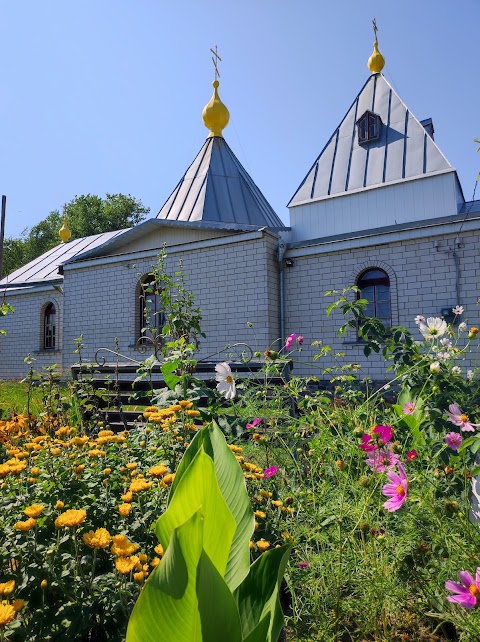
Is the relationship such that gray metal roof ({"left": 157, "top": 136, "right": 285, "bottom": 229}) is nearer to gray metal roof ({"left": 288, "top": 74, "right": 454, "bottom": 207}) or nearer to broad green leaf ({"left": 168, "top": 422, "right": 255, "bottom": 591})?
gray metal roof ({"left": 288, "top": 74, "right": 454, "bottom": 207})

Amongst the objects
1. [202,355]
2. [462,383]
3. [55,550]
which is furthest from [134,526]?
[202,355]

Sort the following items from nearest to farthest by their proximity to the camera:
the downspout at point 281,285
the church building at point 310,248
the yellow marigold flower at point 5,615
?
the yellow marigold flower at point 5,615
the church building at point 310,248
the downspout at point 281,285

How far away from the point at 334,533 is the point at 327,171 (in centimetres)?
1159

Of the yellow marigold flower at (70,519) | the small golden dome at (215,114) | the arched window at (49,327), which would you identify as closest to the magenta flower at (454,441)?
the yellow marigold flower at (70,519)

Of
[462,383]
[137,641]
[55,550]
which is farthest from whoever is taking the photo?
[462,383]

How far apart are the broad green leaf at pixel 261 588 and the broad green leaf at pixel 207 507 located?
9 centimetres

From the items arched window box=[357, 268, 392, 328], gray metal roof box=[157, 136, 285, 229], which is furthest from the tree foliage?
arched window box=[357, 268, 392, 328]

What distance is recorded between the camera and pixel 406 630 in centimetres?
149

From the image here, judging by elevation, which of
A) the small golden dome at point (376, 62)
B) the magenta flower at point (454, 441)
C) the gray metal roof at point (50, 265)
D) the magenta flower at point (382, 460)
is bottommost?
the magenta flower at point (382, 460)

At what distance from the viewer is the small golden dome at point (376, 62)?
1282 cm

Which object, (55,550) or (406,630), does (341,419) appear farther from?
(55,550)

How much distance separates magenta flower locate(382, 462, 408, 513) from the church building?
246 inches

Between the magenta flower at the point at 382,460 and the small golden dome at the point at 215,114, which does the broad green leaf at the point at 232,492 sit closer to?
the magenta flower at the point at 382,460

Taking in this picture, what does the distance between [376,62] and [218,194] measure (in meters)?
5.87
